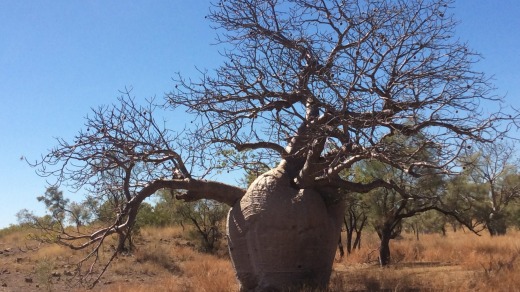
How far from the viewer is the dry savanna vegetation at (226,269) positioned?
8608 millimetres

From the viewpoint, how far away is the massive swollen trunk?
791cm

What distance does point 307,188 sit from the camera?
27.3 ft

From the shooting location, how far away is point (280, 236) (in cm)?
789

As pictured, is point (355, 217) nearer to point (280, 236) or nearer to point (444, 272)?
point (444, 272)

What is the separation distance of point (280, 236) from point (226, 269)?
4.97m

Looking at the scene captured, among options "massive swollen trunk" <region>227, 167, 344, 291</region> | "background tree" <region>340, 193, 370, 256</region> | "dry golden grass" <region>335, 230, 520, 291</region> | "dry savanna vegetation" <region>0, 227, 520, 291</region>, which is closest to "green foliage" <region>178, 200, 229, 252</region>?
"dry savanna vegetation" <region>0, 227, 520, 291</region>

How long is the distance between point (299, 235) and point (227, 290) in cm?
190

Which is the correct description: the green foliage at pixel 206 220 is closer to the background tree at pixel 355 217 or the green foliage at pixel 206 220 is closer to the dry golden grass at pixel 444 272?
the background tree at pixel 355 217

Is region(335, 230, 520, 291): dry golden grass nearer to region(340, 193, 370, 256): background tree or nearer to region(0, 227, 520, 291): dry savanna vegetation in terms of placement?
region(0, 227, 520, 291): dry savanna vegetation

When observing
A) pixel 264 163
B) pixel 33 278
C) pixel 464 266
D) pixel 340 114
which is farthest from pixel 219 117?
pixel 33 278

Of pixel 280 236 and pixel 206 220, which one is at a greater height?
pixel 206 220

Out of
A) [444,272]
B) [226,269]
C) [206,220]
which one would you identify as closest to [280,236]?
[444,272]

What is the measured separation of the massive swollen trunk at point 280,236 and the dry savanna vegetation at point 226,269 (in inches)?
29.9

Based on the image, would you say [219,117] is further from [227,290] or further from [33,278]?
[33,278]
